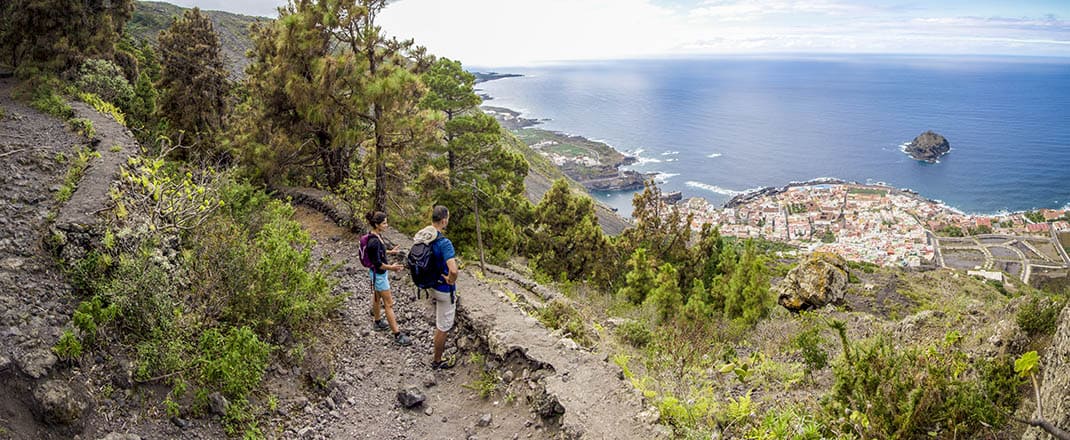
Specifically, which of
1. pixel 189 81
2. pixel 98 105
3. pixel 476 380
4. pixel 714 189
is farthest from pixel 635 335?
pixel 714 189

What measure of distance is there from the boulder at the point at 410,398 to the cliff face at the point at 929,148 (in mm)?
108405

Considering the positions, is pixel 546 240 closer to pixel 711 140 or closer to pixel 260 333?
pixel 260 333

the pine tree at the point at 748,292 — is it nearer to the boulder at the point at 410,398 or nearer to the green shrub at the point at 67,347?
the boulder at the point at 410,398

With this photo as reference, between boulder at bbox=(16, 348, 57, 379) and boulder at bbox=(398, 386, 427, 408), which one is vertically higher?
boulder at bbox=(16, 348, 57, 379)

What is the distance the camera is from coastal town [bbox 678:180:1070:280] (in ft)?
168

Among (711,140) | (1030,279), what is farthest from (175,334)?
(711,140)

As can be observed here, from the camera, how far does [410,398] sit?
643cm

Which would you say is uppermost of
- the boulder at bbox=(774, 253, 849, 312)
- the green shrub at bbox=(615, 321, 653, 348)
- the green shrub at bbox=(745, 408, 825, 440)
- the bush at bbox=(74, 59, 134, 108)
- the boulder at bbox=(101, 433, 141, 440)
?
the bush at bbox=(74, 59, 134, 108)

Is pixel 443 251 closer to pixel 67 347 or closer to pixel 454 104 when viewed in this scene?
pixel 67 347

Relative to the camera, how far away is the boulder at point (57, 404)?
153 inches

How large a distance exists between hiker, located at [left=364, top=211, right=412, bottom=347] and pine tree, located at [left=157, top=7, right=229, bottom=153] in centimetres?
1614

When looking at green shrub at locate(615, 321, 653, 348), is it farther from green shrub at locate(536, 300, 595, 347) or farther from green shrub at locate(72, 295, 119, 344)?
green shrub at locate(72, 295, 119, 344)

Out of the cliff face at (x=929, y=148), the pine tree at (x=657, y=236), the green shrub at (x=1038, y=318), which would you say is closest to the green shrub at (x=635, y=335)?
the green shrub at (x=1038, y=318)

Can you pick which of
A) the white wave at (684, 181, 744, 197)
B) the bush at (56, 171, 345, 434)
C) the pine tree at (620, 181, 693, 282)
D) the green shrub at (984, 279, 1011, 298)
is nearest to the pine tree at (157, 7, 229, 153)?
the bush at (56, 171, 345, 434)
